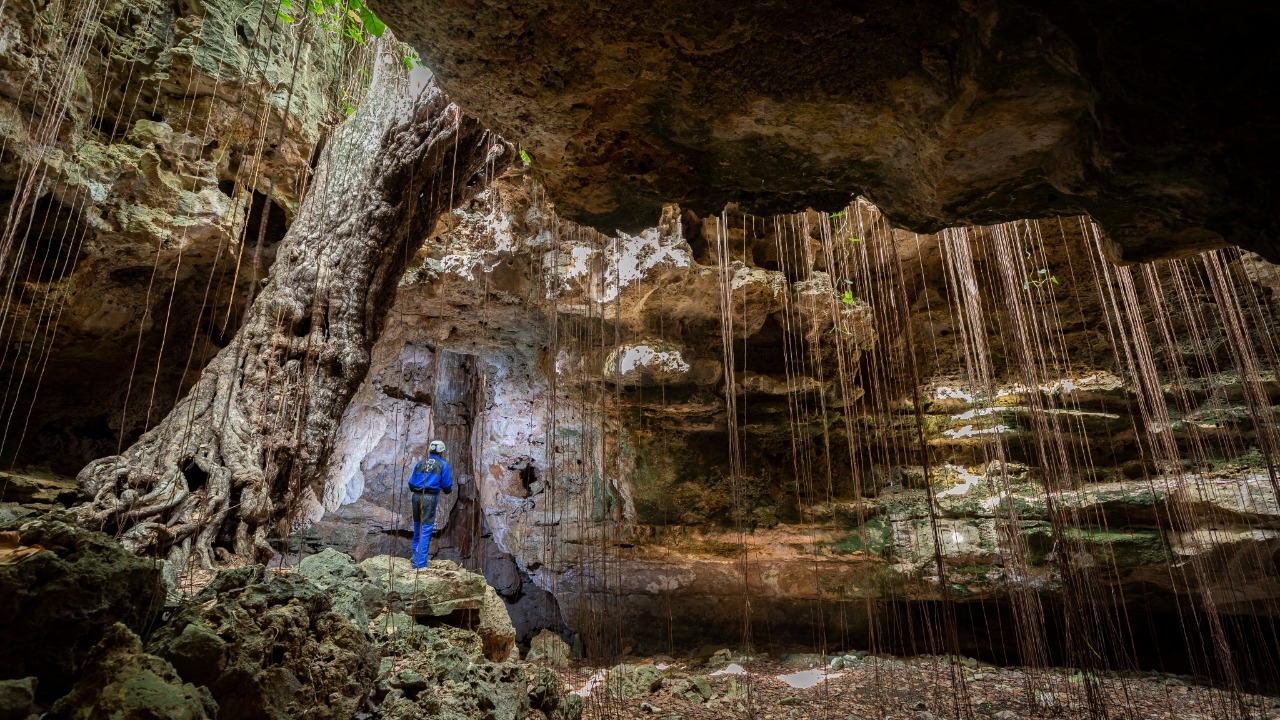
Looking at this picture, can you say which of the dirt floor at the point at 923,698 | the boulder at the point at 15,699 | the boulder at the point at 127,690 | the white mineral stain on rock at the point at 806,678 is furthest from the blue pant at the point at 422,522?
the boulder at the point at 15,699

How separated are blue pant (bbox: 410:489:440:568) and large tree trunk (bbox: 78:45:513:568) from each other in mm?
1435

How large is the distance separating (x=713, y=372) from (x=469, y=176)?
287 centimetres

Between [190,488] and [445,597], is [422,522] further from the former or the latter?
[190,488]

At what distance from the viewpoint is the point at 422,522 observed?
5.89m

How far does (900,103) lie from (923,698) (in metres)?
3.93

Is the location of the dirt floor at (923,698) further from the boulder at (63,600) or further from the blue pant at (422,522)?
the boulder at (63,600)

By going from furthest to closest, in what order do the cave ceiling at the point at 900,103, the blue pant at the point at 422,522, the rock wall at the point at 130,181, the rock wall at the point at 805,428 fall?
the blue pant at the point at 422,522 → the rock wall at the point at 805,428 → the rock wall at the point at 130,181 → the cave ceiling at the point at 900,103

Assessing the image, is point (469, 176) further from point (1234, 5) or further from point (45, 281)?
point (1234, 5)

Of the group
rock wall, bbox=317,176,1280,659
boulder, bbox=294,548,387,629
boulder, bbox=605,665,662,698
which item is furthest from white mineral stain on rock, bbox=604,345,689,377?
boulder, bbox=294,548,387,629

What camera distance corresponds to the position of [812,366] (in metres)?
5.66

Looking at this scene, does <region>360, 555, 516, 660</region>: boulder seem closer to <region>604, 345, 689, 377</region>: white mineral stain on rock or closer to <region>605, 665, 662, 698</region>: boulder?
<region>605, 665, 662, 698</region>: boulder

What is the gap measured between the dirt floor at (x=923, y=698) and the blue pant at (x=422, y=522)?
1.87 m

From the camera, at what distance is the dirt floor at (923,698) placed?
354cm

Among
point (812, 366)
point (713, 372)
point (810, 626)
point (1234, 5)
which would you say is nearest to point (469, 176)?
point (713, 372)
